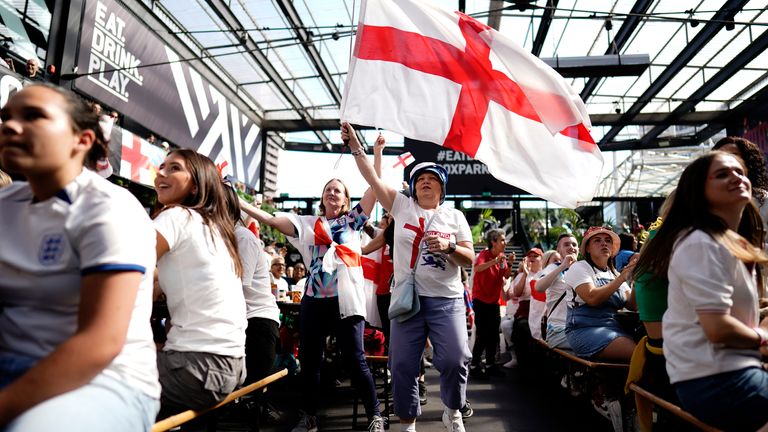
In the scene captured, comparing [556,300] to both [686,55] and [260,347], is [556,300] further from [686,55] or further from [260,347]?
[686,55]

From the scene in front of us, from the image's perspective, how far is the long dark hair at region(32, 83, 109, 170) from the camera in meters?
1.32

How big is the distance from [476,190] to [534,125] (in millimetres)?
14155

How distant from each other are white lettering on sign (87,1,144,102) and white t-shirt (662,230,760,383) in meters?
9.71

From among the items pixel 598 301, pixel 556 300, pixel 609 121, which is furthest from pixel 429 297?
pixel 609 121

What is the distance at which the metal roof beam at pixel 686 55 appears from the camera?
10.3 meters

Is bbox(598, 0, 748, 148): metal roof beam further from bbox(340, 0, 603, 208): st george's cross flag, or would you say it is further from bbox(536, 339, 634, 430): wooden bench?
bbox(536, 339, 634, 430): wooden bench

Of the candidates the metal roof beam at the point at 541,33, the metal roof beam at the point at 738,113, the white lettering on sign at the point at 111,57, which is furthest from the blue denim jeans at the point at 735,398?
the metal roof beam at the point at 738,113

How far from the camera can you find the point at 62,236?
48.3 inches

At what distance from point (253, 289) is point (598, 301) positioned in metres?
2.28

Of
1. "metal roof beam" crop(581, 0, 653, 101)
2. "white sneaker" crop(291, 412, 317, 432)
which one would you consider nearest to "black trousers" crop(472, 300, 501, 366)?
"white sneaker" crop(291, 412, 317, 432)

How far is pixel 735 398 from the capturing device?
5.58 feet

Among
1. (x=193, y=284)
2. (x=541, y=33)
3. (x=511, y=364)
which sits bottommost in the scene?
(x=511, y=364)

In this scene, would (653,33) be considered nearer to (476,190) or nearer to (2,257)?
(476,190)

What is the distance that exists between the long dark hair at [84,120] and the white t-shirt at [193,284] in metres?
0.42
